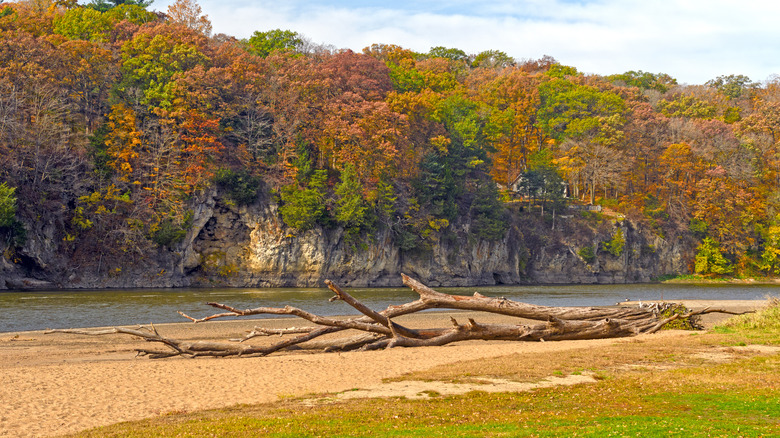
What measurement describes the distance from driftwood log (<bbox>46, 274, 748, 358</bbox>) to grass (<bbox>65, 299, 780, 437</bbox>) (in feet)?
12.6

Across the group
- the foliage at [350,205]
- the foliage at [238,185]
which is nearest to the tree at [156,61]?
the foliage at [238,185]

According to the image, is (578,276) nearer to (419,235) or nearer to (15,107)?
(419,235)

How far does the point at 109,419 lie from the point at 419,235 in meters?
55.6

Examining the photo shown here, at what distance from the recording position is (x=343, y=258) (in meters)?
60.8

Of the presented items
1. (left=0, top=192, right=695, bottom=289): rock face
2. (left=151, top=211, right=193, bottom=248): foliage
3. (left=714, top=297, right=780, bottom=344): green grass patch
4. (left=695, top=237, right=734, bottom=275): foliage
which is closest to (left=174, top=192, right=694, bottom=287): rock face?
(left=0, top=192, right=695, bottom=289): rock face

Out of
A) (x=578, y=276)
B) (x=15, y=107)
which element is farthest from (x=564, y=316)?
(x=578, y=276)

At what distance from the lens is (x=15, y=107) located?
49281mm

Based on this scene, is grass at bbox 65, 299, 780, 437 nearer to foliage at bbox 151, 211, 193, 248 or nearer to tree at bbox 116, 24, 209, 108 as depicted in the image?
foliage at bbox 151, 211, 193, 248

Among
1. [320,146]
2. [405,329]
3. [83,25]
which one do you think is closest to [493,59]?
[320,146]

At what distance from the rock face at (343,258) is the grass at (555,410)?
41615mm

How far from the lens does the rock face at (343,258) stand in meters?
52.8

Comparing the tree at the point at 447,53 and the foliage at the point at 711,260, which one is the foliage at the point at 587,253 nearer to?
the foliage at the point at 711,260

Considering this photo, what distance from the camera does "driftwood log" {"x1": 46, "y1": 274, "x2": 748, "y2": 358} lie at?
19.7 m

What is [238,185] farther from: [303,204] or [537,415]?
[537,415]
